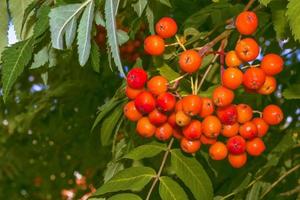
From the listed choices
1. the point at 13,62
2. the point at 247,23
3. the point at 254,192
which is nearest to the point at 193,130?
the point at 247,23

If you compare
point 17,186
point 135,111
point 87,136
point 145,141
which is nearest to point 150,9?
point 135,111

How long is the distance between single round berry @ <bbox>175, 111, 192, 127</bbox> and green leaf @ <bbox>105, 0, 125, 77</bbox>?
1.01 feet

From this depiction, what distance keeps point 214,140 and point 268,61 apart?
0.34 metres

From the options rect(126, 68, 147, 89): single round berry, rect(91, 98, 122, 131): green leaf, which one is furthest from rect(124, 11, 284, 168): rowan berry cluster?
rect(91, 98, 122, 131): green leaf

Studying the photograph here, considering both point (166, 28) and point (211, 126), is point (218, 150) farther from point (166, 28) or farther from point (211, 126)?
point (166, 28)

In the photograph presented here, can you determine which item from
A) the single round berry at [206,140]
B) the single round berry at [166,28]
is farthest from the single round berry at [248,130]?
the single round berry at [166,28]

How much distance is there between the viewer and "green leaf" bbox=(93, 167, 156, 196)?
1.96m

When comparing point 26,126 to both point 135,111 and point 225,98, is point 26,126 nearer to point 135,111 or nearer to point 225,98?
point 135,111

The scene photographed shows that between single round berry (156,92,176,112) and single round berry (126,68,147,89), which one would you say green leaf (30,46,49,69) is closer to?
single round berry (126,68,147,89)

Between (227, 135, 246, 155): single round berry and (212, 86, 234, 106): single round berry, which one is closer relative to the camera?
(212, 86, 234, 106): single round berry

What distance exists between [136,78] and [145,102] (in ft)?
0.31

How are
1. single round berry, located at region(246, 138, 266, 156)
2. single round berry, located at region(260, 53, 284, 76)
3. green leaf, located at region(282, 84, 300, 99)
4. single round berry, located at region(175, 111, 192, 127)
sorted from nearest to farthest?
1. single round berry, located at region(175, 111, 192, 127)
2. single round berry, located at region(260, 53, 284, 76)
3. single round berry, located at region(246, 138, 266, 156)
4. green leaf, located at region(282, 84, 300, 99)

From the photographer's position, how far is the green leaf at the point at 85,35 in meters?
1.65

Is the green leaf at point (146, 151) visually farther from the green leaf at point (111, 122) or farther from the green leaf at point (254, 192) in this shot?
the green leaf at point (254, 192)
